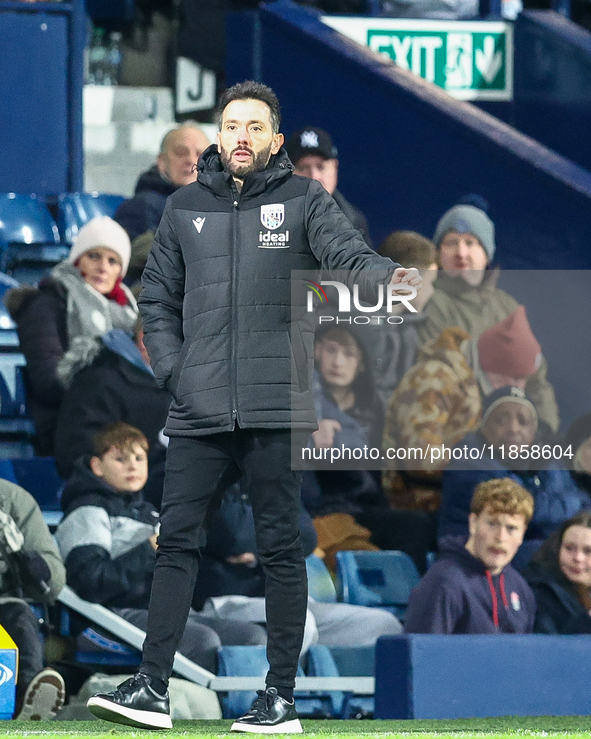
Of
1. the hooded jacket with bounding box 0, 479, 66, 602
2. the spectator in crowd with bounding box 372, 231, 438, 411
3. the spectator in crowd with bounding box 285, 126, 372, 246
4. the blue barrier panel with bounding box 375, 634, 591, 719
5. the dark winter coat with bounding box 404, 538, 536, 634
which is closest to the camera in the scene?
the blue barrier panel with bounding box 375, 634, 591, 719

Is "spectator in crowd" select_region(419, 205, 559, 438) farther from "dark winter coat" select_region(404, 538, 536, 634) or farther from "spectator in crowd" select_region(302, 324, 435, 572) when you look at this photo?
"dark winter coat" select_region(404, 538, 536, 634)

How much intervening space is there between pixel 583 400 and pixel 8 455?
2354 mm

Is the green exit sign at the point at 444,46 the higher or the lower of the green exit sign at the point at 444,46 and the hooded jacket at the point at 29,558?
the higher

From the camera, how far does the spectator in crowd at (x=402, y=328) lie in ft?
20.6

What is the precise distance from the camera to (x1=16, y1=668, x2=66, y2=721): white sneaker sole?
5141mm

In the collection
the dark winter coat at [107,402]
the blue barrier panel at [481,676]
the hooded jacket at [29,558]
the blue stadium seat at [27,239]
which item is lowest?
the blue barrier panel at [481,676]

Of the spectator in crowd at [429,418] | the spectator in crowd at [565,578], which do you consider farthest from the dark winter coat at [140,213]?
the spectator in crowd at [565,578]

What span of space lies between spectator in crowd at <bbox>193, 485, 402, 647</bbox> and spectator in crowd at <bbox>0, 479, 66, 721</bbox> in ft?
1.84

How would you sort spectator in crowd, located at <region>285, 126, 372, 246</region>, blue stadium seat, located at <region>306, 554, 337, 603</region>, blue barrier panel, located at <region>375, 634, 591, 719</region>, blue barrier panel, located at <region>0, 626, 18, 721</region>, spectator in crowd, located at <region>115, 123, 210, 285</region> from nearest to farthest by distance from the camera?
blue barrier panel, located at <region>0, 626, 18, 721</region> → blue barrier panel, located at <region>375, 634, 591, 719</region> → blue stadium seat, located at <region>306, 554, 337, 603</region> → spectator in crowd, located at <region>285, 126, 372, 246</region> → spectator in crowd, located at <region>115, 123, 210, 285</region>

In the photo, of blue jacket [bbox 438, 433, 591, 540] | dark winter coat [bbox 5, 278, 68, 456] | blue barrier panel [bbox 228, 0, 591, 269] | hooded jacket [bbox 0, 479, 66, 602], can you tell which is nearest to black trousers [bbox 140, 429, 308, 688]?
hooded jacket [bbox 0, 479, 66, 602]

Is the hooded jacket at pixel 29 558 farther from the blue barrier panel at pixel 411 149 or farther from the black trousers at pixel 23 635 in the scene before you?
the blue barrier panel at pixel 411 149

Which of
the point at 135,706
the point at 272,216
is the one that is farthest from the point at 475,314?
the point at 135,706

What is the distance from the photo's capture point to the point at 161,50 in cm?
1028

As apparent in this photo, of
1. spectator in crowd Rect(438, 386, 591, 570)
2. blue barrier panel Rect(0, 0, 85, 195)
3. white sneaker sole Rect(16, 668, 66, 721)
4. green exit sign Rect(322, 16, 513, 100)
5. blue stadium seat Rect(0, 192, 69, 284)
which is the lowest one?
white sneaker sole Rect(16, 668, 66, 721)
